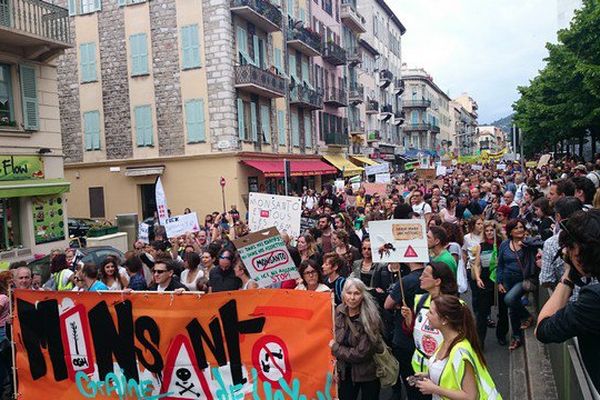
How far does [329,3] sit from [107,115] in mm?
20971

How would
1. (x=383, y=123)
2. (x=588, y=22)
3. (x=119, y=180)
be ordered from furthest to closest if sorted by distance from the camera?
(x=383, y=123) → (x=119, y=180) → (x=588, y=22)

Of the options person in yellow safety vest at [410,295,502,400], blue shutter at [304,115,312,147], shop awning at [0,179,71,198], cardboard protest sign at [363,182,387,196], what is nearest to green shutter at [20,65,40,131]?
shop awning at [0,179,71,198]

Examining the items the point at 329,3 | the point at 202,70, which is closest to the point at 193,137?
the point at 202,70

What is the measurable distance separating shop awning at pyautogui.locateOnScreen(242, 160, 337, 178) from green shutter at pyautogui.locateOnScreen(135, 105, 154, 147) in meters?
4.66

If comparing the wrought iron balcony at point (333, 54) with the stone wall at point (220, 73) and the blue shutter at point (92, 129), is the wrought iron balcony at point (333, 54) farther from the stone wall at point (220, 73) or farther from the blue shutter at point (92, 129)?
the blue shutter at point (92, 129)

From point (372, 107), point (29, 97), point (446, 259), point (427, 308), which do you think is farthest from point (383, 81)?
point (427, 308)

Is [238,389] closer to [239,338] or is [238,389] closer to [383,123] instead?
[239,338]

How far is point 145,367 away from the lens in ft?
17.9

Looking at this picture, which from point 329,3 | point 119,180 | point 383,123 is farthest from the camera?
point 383,123

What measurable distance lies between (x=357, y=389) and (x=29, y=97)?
14.7 meters

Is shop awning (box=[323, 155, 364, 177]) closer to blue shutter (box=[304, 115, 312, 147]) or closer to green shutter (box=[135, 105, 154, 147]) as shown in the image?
blue shutter (box=[304, 115, 312, 147])

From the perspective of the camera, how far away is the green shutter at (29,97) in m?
16.4

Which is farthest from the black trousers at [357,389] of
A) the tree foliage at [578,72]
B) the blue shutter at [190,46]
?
the tree foliage at [578,72]

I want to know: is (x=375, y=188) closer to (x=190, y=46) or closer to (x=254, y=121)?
(x=254, y=121)
